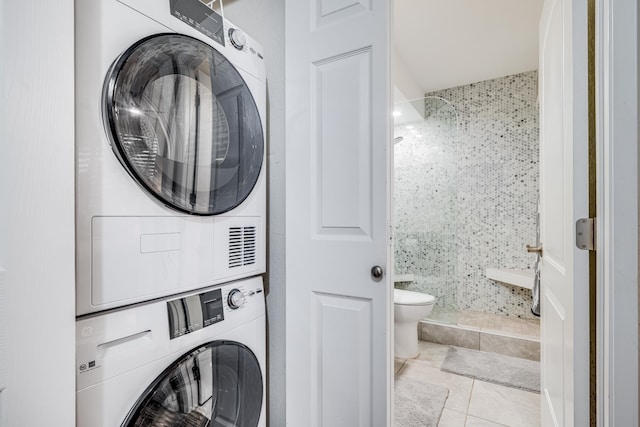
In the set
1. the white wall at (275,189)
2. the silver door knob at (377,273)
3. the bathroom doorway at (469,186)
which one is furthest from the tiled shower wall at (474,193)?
the silver door knob at (377,273)

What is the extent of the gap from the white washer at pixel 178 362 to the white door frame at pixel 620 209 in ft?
3.47

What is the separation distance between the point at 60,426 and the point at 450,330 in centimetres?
270

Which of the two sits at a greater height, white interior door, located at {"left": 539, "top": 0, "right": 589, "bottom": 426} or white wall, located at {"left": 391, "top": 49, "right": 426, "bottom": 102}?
white wall, located at {"left": 391, "top": 49, "right": 426, "bottom": 102}

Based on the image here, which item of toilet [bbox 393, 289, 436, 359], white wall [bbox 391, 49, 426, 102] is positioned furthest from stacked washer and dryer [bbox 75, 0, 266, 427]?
white wall [bbox 391, 49, 426, 102]

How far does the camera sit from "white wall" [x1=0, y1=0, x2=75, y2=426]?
1.98 feet

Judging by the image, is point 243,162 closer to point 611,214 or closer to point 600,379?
point 611,214

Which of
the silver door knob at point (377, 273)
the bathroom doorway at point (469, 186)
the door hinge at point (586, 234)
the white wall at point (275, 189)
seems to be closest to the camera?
the door hinge at point (586, 234)

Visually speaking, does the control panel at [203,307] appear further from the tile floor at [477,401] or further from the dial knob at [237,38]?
the tile floor at [477,401]

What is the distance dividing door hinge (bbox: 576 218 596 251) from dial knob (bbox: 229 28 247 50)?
125 cm

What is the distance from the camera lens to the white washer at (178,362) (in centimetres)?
76

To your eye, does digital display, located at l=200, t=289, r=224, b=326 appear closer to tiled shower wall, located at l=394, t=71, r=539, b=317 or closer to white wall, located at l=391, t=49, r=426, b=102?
tiled shower wall, located at l=394, t=71, r=539, b=317

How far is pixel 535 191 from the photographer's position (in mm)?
2920

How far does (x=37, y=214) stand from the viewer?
641 millimetres

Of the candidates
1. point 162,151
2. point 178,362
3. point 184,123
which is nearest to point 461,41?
point 184,123
